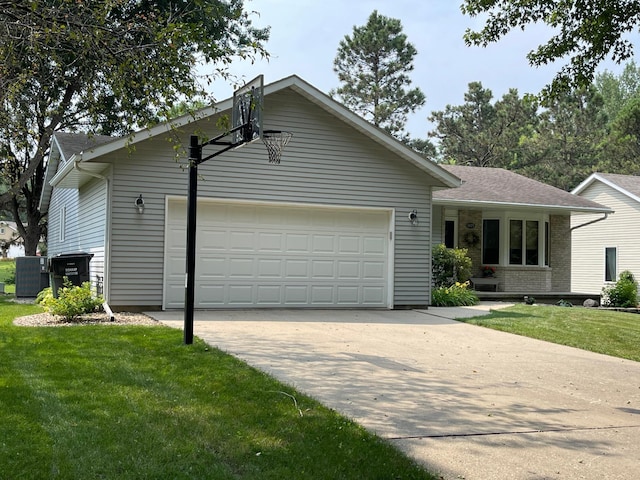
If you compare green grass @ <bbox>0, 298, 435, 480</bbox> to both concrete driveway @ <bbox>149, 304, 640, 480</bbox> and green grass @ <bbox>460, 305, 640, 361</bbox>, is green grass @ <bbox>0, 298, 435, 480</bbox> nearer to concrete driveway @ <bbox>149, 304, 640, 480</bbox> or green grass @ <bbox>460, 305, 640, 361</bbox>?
concrete driveway @ <bbox>149, 304, 640, 480</bbox>

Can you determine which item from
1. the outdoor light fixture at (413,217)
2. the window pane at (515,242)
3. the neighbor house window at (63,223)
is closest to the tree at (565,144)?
the window pane at (515,242)

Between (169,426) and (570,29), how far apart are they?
8891 millimetres

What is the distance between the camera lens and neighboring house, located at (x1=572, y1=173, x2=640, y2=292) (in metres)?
23.4

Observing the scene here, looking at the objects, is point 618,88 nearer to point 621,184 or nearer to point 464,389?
point 621,184

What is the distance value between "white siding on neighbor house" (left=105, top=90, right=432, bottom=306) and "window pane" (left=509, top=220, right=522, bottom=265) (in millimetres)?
6402

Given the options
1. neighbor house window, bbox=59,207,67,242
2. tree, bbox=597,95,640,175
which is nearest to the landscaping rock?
neighbor house window, bbox=59,207,67,242

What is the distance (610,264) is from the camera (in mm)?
24469

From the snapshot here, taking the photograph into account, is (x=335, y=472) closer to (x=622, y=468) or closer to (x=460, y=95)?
(x=622, y=468)

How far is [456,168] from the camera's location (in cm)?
2283

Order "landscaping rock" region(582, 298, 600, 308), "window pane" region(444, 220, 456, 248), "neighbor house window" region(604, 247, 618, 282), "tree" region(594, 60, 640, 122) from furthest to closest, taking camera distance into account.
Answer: "tree" region(594, 60, 640, 122), "neighbor house window" region(604, 247, 618, 282), "landscaping rock" region(582, 298, 600, 308), "window pane" region(444, 220, 456, 248)

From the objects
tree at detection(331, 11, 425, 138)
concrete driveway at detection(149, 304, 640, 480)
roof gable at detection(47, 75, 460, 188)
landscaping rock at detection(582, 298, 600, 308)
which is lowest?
concrete driveway at detection(149, 304, 640, 480)

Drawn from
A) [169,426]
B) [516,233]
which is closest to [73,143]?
[516,233]

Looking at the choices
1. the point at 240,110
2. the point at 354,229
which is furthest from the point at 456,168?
the point at 240,110

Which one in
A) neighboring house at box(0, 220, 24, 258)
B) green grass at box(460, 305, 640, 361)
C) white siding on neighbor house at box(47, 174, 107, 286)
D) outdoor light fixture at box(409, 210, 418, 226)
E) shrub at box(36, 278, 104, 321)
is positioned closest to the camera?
green grass at box(460, 305, 640, 361)
